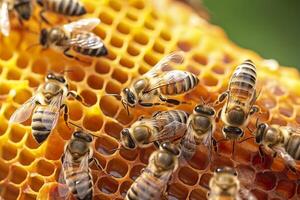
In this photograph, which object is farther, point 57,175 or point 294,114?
point 294,114

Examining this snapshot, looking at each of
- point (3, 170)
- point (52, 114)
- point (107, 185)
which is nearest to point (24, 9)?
point (52, 114)

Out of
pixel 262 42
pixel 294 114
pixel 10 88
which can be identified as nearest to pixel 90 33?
pixel 10 88

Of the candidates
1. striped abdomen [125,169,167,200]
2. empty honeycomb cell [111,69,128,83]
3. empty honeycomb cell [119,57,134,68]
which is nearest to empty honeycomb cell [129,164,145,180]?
striped abdomen [125,169,167,200]

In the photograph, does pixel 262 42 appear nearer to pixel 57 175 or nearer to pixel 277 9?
pixel 277 9

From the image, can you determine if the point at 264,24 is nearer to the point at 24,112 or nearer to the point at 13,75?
the point at 13,75

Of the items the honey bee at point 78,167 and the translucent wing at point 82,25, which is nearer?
the honey bee at point 78,167

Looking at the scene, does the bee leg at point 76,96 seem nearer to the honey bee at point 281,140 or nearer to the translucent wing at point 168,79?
the translucent wing at point 168,79

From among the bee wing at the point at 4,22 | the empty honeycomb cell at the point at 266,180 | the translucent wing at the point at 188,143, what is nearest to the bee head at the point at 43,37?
the bee wing at the point at 4,22
